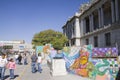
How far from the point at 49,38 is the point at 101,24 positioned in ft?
94.7

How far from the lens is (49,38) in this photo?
242ft

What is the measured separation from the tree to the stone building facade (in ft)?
19.8

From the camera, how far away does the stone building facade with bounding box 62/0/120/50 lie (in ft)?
134

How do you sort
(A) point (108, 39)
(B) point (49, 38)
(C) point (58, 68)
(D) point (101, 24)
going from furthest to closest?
(B) point (49, 38) → (D) point (101, 24) → (A) point (108, 39) → (C) point (58, 68)

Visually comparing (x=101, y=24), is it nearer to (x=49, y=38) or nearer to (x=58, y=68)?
(x=49, y=38)

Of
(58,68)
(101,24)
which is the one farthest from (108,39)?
(58,68)

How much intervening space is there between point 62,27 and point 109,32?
54963mm

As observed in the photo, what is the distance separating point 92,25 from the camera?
55844mm

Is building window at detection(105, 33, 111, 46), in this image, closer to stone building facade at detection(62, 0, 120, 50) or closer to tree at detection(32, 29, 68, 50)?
stone building facade at detection(62, 0, 120, 50)

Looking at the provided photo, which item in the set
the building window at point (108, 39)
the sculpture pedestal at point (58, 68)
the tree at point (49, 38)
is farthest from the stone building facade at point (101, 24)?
the sculpture pedestal at point (58, 68)

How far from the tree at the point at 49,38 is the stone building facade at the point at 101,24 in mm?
6044

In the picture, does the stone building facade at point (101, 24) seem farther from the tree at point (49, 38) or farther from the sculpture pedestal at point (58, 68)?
the sculpture pedestal at point (58, 68)

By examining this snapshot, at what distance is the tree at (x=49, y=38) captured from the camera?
73.0 metres

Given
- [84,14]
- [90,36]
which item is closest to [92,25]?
[90,36]
